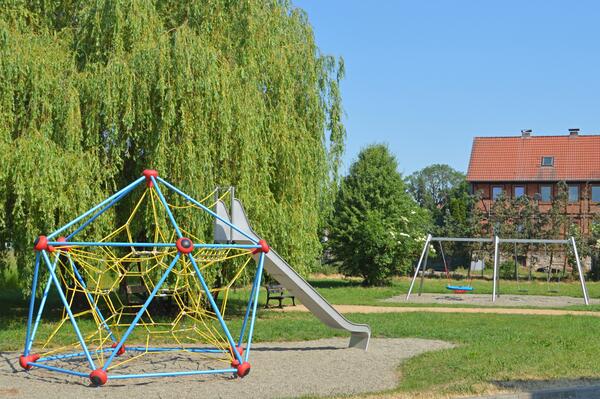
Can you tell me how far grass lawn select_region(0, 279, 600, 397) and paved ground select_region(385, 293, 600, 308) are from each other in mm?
5821

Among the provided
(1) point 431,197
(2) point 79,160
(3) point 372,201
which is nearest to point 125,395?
(2) point 79,160

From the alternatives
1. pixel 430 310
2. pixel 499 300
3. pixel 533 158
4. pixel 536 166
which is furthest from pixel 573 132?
pixel 430 310

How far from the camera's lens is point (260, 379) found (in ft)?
36.3

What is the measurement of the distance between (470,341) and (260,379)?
5.15 metres

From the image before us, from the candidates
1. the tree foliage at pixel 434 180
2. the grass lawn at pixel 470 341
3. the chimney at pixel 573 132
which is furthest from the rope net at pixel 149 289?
the tree foliage at pixel 434 180

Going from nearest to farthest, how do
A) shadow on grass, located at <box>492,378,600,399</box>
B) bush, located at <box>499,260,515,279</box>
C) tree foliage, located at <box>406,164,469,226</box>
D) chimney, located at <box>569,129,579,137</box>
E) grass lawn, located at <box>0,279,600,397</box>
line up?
Answer: shadow on grass, located at <box>492,378,600,399</box>
grass lawn, located at <box>0,279,600,397</box>
bush, located at <box>499,260,515,279</box>
chimney, located at <box>569,129,579,137</box>
tree foliage, located at <box>406,164,469,226</box>

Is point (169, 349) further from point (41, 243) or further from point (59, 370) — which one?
point (41, 243)

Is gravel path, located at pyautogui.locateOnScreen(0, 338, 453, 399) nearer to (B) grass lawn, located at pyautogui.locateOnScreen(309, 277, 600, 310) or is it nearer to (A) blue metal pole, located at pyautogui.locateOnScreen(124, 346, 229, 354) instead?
(A) blue metal pole, located at pyautogui.locateOnScreen(124, 346, 229, 354)

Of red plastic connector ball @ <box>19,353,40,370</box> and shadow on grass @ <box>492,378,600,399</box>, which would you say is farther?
red plastic connector ball @ <box>19,353,40,370</box>

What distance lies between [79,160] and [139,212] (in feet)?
5.32

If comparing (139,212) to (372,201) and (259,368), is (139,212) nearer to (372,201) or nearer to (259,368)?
(259,368)

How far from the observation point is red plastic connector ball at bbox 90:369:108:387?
33.4ft

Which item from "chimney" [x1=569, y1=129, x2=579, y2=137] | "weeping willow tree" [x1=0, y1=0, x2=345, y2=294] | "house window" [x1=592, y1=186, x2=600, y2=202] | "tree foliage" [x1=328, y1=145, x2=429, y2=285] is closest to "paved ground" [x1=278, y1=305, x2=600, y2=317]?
"weeping willow tree" [x1=0, y1=0, x2=345, y2=294]

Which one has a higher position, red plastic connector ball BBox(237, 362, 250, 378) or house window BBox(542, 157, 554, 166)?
house window BBox(542, 157, 554, 166)
